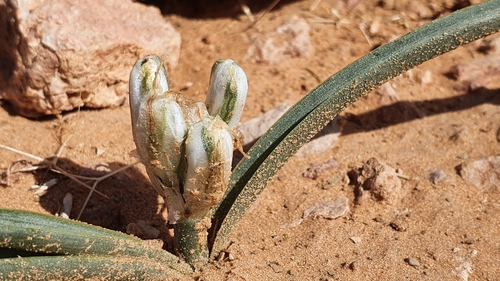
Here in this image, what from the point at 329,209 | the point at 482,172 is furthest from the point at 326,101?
the point at 482,172

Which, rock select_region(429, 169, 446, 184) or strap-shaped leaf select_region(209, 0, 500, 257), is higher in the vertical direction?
strap-shaped leaf select_region(209, 0, 500, 257)

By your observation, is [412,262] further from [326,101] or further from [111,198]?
[111,198]

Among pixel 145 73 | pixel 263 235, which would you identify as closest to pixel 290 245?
pixel 263 235

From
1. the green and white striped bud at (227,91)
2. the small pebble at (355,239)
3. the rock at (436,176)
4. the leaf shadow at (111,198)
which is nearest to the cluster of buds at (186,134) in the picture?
the green and white striped bud at (227,91)

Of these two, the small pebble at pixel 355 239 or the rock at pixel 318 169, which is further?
the rock at pixel 318 169

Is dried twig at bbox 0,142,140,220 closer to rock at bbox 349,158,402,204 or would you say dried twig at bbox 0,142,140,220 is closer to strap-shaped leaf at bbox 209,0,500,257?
strap-shaped leaf at bbox 209,0,500,257

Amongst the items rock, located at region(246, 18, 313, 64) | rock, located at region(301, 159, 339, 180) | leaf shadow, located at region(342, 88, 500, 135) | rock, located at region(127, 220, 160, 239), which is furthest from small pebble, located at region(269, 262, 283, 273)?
rock, located at region(246, 18, 313, 64)

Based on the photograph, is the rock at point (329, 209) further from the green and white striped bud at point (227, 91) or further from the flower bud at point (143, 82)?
the flower bud at point (143, 82)
